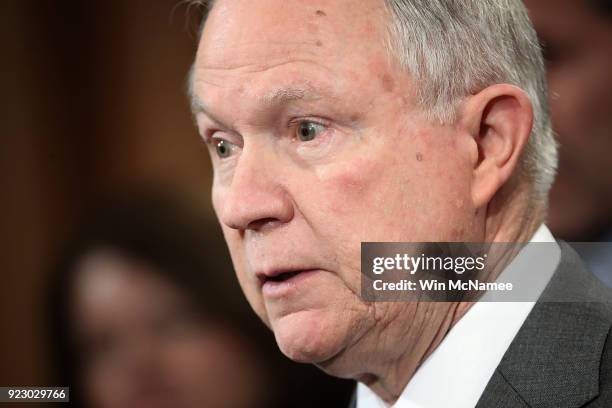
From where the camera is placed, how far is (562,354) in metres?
1.29

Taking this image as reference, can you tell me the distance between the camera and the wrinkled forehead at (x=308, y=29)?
1325 mm

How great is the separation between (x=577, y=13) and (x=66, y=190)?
143cm

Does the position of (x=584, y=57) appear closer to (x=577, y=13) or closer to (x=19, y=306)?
(x=577, y=13)

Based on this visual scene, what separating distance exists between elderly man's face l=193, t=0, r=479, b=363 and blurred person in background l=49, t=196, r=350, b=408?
2.06 feet

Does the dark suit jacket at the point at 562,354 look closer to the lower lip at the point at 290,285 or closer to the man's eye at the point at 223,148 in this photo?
the lower lip at the point at 290,285

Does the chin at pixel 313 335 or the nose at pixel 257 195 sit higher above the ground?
the nose at pixel 257 195

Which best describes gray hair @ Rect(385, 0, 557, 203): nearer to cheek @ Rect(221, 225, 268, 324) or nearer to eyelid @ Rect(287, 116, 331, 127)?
eyelid @ Rect(287, 116, 331, 127)

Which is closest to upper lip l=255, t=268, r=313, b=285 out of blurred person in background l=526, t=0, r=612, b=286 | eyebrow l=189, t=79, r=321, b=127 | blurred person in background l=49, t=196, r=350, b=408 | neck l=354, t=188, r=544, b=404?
neck l=354, t=188, r=544, b=404

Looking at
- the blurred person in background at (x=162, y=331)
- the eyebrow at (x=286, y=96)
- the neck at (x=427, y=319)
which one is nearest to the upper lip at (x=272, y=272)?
the neck at (x=427, y=319)

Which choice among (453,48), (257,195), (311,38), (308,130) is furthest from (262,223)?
(453,48)

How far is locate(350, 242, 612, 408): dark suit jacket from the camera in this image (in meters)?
1.25

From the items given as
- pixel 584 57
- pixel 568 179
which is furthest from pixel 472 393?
pixel 584 57

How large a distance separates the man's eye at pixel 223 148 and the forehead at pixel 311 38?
0.48 feet

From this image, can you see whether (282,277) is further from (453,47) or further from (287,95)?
(453,47)
